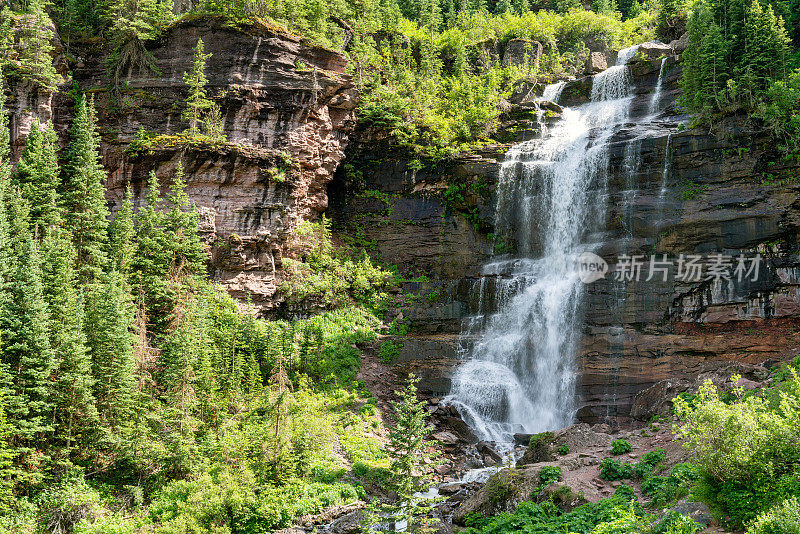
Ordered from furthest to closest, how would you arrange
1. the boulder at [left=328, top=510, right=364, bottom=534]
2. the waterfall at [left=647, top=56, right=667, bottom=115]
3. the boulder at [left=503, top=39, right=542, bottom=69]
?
the boulder at [left=503, top=39, right=542, bottom=69], the waterfall at [left=647, top=56, right=667, bottom=115], the boulder at [left=328, top=510, right=364, bottom=534]

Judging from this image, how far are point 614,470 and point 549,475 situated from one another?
2350mm

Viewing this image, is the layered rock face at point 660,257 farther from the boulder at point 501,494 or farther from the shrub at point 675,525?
the shrub at point 675,525

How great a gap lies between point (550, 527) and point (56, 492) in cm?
1603

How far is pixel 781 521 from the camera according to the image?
10281 millimetres

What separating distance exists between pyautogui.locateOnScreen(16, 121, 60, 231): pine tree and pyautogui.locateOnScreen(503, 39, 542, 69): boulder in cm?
4067

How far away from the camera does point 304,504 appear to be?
19.2 m

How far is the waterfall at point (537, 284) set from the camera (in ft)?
93.2

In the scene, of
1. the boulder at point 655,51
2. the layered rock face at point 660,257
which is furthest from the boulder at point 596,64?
the layered rock face at point 660,257

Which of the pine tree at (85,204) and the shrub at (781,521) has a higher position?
the pine tree at (85,204)

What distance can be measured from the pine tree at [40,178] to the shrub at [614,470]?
26502 millimetres

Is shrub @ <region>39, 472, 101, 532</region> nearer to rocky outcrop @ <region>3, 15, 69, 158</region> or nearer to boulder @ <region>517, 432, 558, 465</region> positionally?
boulder @ <region>517, 432, 558, 465</region>

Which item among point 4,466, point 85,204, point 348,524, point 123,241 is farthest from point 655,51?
point 4,466

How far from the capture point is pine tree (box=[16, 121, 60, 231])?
2620cm

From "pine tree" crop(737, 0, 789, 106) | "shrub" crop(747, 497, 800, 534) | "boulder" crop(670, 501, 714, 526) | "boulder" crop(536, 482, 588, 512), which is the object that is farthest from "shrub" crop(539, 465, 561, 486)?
"pine tree" crop(737, 0, 789, 106)
